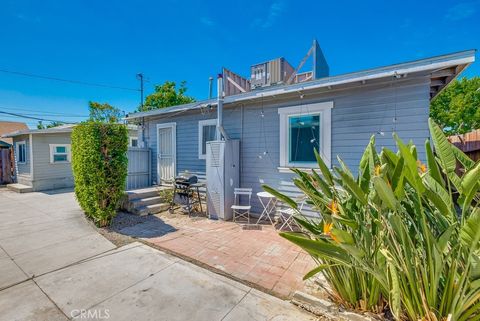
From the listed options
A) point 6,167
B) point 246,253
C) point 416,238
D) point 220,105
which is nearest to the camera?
point 416,238

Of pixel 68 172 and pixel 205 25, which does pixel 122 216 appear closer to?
pixel 205 25

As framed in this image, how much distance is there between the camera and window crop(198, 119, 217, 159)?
660 cm

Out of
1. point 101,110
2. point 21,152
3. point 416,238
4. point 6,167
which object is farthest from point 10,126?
point 416,238

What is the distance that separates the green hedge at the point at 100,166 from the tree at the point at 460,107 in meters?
20.3

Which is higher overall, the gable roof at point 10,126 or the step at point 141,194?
the gable roof at point 10,126

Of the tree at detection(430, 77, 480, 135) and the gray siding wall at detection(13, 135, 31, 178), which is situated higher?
the tree at detection(430, 77, 480, 135)

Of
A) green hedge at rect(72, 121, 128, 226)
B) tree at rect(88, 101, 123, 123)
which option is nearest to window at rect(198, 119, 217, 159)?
green hedge at rect(72, 121, 128, 226)

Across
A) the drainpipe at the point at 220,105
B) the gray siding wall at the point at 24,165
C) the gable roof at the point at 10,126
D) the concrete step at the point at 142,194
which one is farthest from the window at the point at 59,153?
the gable roof at the point at 10,126

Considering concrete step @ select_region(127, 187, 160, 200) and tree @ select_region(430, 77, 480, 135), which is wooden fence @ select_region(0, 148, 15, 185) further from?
tree @ select_region(430, 77, 480, 135)

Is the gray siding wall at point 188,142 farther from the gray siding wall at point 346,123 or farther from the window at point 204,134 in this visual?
the window at point 204,134

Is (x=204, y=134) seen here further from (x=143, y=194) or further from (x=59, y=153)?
(x=59, y=153)

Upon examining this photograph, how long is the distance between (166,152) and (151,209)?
254 cm

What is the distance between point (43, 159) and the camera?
10.2 meters

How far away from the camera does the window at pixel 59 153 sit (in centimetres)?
1047
